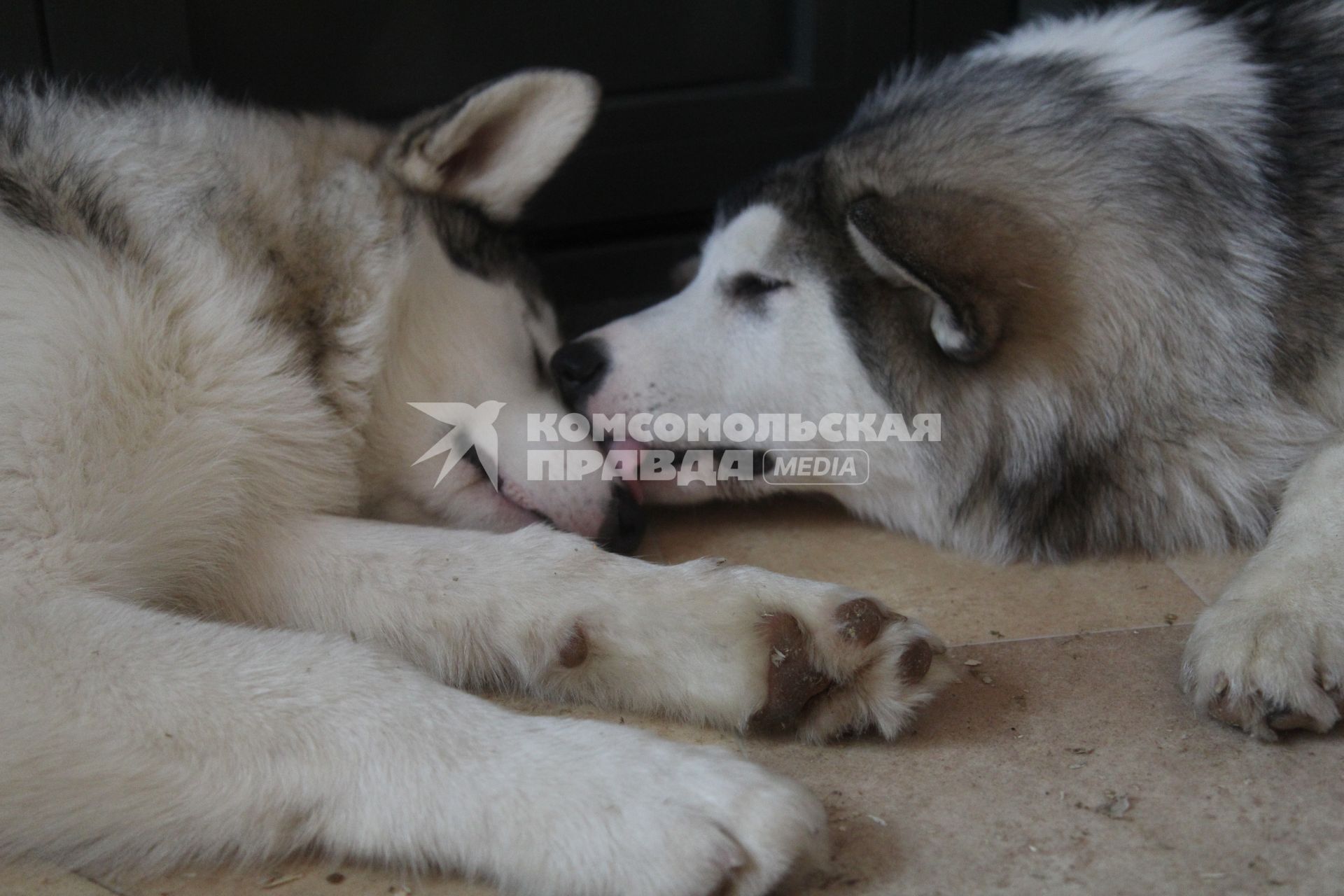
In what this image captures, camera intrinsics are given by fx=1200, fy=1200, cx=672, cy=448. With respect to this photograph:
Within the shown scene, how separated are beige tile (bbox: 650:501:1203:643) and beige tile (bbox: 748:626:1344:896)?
161 millimetres

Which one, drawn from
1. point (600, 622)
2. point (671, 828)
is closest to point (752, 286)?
point (600, 622)

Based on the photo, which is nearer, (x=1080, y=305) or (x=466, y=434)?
(x=1080, y=305)

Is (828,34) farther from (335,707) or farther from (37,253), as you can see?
(335,707)

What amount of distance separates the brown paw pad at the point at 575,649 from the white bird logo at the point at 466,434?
0.51m

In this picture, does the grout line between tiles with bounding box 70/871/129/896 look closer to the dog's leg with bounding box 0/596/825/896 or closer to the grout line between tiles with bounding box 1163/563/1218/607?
the dog's leg with bounding box 0/596/825/896

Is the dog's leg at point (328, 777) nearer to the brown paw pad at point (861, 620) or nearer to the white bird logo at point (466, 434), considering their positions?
the brown paw pad at point (861, 620)

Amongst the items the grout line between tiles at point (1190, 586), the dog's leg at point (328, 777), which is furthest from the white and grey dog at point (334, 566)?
the grout line between tiles at point (1190, 586)

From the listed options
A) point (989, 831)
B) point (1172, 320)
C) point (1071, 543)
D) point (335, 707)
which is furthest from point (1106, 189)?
point (335, 707)

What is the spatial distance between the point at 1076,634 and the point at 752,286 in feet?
2.69

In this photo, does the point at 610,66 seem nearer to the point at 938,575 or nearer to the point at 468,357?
the point at 468,357

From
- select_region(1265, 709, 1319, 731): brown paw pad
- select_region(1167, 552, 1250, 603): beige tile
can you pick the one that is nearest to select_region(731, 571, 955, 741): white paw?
select_region(1265, 709, 1319, 731): brown paw pad

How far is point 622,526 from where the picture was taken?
2150mm

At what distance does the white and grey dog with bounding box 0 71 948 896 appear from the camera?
1.37m

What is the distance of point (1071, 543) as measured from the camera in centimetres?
208
